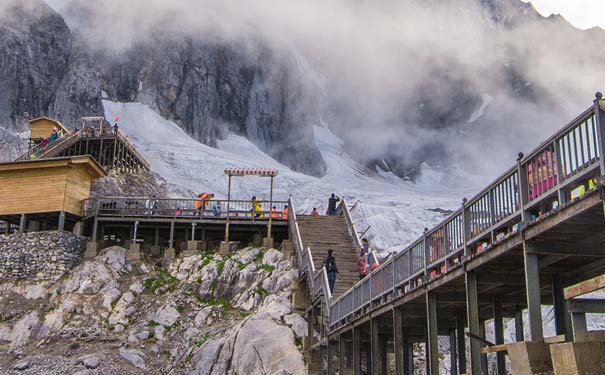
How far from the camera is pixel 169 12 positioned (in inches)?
3575

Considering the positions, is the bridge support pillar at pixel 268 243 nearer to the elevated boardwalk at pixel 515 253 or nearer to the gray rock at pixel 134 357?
the gray rock at pixel 134 357

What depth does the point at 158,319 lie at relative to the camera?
31.9 metres

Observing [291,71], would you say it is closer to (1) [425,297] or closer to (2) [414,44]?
(2) [414,44]

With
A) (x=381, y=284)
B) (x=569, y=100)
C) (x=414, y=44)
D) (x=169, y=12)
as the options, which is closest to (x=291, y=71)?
(x=169, y=12)

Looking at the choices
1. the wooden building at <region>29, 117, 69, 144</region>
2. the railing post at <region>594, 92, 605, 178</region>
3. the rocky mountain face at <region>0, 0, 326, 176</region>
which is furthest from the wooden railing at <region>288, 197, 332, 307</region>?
the rocky mountain face at <region>0, 0, 326, 176</region>

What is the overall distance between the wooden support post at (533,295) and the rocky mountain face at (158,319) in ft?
57.0

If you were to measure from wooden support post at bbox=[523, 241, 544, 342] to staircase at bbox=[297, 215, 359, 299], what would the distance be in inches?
642

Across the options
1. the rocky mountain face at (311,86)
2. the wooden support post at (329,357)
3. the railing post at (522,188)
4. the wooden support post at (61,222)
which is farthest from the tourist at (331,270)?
the rocky mountain face at (311,86)

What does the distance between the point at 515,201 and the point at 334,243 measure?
849 inches

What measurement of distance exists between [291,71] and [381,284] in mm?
93962

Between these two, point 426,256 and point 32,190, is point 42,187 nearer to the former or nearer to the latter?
point 32,190

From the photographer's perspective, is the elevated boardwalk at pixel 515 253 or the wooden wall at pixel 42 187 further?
the wooden wall at pixel 42 187

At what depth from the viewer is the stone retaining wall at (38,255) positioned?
3500 cm

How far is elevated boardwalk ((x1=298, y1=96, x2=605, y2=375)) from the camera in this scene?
893 cm
